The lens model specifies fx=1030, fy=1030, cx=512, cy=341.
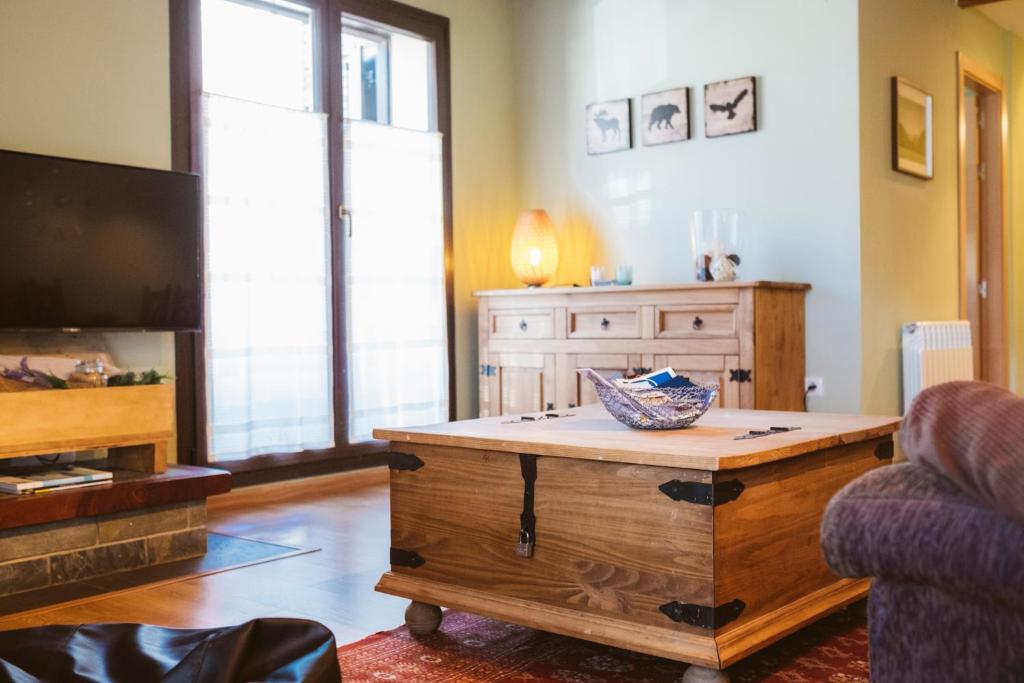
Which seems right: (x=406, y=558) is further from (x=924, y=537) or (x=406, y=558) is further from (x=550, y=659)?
(x=924, y=537)

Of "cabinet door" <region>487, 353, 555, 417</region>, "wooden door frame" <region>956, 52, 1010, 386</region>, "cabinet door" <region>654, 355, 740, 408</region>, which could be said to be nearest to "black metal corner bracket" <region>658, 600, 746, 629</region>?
"cabinet door" <region>654, 355, 740, 408</region>

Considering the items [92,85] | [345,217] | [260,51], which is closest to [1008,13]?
[345,217]

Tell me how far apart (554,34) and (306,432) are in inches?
97.9

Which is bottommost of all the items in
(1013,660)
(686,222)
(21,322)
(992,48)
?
(1013,660)

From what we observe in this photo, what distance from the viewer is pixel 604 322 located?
15.1 ft

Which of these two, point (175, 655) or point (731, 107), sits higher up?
point (731, 107)

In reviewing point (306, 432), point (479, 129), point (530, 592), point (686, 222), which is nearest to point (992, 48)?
point (686, 222)

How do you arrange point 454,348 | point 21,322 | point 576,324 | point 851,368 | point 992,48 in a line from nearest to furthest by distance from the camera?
point 21,322, point 851,368, point 576,324, point 454,348, point 992,48

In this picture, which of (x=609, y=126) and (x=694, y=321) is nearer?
(x=694, y=321)

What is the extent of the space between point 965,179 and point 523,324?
2.62 m

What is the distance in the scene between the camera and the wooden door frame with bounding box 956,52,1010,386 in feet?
17.7

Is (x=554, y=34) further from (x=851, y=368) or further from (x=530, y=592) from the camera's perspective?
(x=530, y=592)

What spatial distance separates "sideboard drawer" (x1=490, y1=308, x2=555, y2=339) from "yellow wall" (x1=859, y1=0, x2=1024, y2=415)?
1402 mm

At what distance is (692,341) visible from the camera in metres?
4.28
